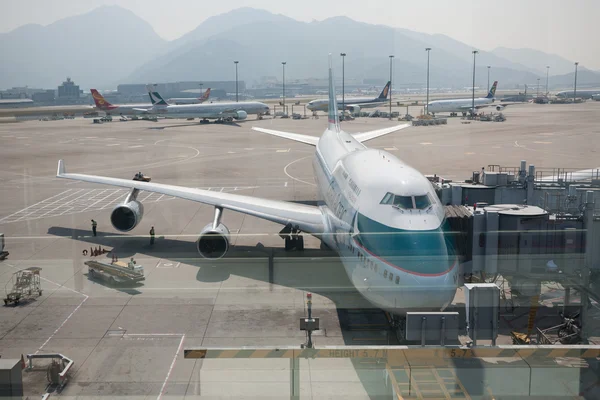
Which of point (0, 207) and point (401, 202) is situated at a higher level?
point (401, 202)

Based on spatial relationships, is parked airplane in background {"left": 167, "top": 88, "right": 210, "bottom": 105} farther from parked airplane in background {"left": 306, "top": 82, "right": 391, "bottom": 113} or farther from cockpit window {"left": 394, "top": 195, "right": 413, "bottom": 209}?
cockpit window {"left": 394, "top": 195, "right": 413, "bottom": 209}

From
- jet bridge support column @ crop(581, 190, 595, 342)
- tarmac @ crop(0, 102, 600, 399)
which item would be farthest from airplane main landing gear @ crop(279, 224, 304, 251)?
jet bridge support column @ crop(581, 190, 595, 342)

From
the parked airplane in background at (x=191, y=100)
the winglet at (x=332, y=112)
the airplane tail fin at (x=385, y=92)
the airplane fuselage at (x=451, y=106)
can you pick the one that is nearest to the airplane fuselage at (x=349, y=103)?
the airplane tail fin at (x=385, y=92)

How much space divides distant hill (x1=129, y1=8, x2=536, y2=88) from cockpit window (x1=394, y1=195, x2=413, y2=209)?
42.5 ft

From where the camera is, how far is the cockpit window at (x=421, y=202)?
10188mm

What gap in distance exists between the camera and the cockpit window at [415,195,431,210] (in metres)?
10.2

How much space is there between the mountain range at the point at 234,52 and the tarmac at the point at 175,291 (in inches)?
207

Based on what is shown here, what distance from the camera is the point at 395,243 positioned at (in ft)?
31.1

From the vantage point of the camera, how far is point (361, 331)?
31.7ft

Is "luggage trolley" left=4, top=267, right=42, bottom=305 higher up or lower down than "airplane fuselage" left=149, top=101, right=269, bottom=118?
lower down

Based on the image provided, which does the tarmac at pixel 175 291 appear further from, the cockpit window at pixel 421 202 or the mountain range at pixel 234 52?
the mountain range at pixel 234 52

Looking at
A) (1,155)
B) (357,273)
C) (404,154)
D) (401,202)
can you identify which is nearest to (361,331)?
(357,273)

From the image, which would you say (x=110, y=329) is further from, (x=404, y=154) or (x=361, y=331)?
(x=404, y=154)

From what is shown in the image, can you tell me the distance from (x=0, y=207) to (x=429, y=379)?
22.6 metres
